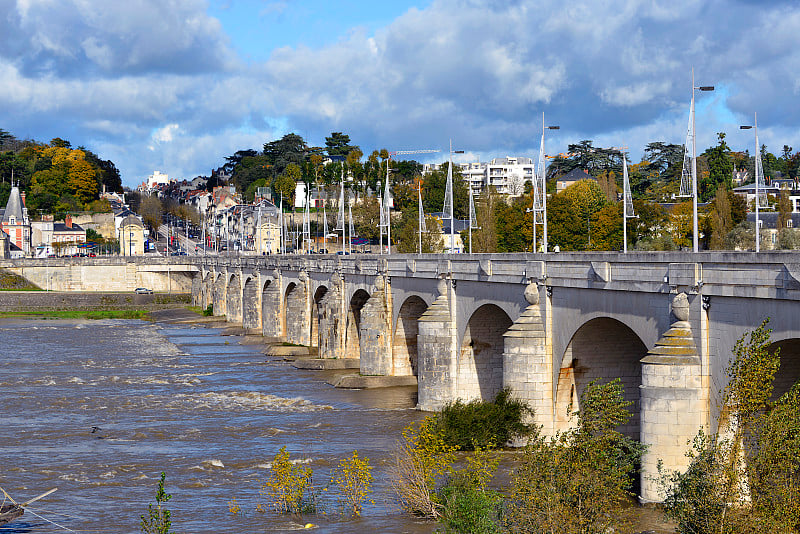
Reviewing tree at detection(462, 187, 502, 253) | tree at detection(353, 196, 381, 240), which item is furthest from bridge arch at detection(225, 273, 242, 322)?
tree at detection(353, 196, 381, 240)

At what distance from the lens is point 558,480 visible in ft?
62.1

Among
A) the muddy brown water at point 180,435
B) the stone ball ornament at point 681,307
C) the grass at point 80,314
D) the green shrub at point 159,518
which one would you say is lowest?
the muddy brown water at point 180,435

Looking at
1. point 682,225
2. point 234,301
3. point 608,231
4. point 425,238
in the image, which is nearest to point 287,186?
point 425,238

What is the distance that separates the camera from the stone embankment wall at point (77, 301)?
121438 millimetres

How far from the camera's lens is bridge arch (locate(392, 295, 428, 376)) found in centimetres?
5100

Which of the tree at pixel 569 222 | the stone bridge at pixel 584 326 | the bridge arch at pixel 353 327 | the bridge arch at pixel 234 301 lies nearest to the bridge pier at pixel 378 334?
the stone bridge at pixel 584 326

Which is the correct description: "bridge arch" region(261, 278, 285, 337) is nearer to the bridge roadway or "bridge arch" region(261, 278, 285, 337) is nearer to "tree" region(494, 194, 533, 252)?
"tree" region(494, 194, 533, 252)

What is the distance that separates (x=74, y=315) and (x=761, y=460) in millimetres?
105017

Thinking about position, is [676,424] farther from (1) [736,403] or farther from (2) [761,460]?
(2) [761,460]

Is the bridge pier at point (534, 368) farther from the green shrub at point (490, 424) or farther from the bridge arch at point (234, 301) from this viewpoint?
the bridge arch at point (234, 301)

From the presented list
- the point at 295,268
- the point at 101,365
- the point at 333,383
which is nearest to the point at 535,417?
the point at 333,383

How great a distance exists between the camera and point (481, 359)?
40.3 m

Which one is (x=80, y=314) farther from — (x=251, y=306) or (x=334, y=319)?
(x=334, y=319)

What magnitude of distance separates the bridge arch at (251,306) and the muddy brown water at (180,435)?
20.1 meters
